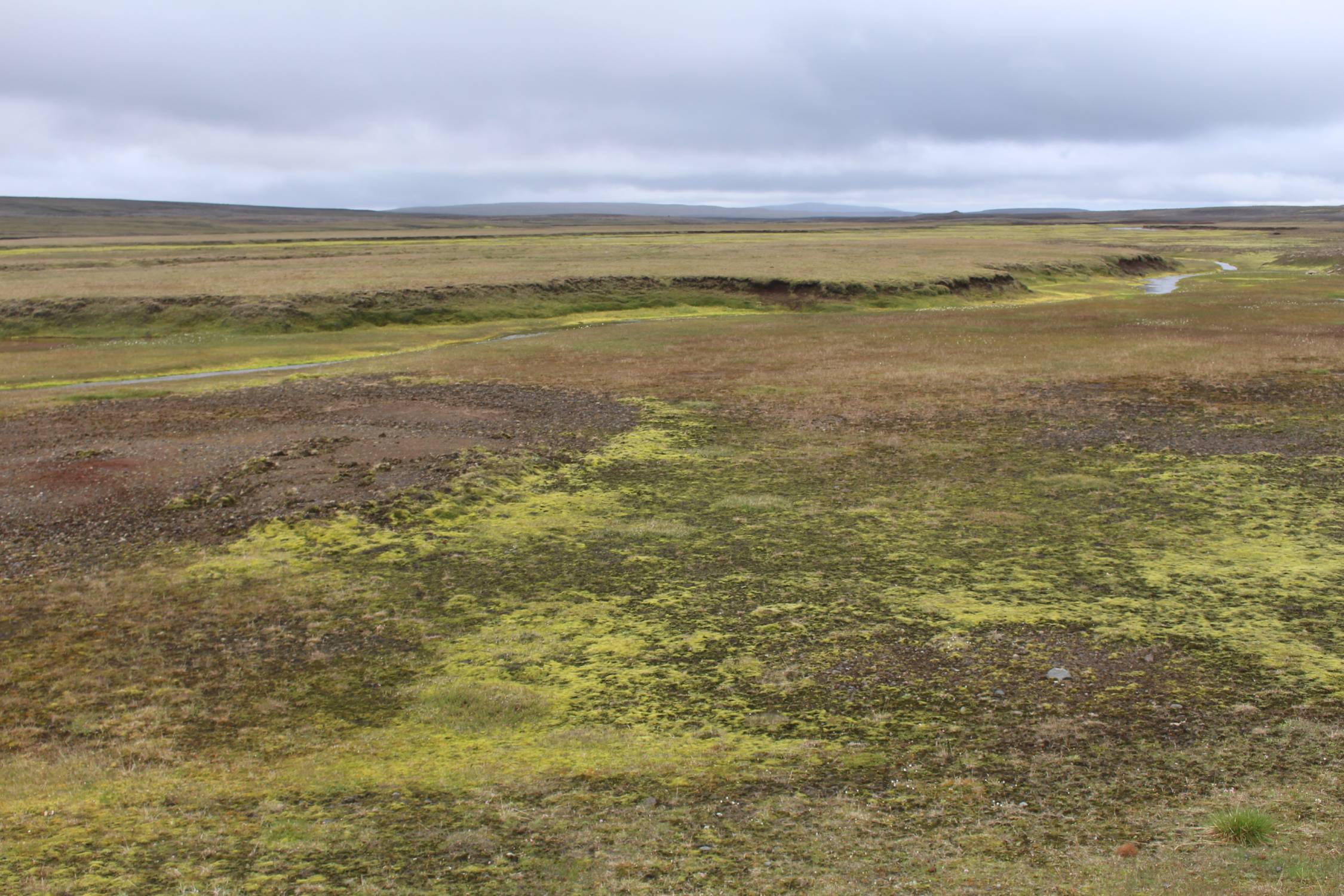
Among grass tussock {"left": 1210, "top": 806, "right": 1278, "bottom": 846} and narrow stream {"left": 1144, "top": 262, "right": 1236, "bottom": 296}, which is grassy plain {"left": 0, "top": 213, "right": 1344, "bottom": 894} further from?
narrow stream {"left": 1144, "top": 262, "right": 1236, "bottom": 296}

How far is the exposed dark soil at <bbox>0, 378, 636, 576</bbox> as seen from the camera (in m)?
19.1

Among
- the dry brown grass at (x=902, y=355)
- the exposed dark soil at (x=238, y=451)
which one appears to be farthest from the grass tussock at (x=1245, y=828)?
the dry brown grass at (x=902, y=355)

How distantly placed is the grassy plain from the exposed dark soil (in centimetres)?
68

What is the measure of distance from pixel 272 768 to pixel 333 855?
2.14 meters

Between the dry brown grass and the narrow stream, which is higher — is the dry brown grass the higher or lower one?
the lower one

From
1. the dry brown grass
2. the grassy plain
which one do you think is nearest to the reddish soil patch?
the grassy plain

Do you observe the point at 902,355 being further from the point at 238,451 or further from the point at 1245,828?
the point at 1245,828

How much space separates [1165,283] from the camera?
85875 millimetres

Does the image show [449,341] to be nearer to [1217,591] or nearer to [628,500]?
[628,500]

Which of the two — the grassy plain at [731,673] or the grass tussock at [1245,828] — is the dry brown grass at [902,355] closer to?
the grassy plain at [731,673]

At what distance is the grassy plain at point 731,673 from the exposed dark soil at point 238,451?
2.22 ft

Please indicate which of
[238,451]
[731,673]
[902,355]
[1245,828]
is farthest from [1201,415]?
[238,451]

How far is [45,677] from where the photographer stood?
42.7 ft

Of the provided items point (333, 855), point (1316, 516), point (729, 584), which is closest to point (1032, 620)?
point (729, 584)
